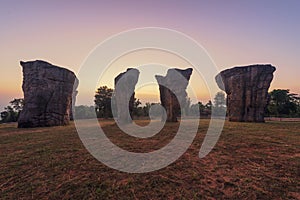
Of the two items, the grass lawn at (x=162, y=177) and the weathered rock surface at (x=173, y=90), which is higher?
the weathered rock surface at (x=173, y=90)

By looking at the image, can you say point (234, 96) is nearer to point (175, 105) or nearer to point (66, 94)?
point (175, 105)

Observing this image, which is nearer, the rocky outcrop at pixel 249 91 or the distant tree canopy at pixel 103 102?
the rocky outcrop at pixel 249 91

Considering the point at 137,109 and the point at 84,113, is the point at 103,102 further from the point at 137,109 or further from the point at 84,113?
the point at 84,113

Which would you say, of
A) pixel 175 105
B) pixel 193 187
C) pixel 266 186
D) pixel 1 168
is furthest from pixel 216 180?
pixel 175 105

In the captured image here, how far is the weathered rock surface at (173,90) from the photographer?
26.8 meters

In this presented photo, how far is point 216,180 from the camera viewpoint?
274 inches

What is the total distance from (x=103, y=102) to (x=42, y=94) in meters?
23.7

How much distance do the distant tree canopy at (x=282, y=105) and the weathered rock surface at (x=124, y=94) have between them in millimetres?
37180

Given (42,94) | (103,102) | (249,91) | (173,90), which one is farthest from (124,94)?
(103,102)

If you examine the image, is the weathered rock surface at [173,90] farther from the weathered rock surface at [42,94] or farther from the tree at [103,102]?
the tree at [103,102]

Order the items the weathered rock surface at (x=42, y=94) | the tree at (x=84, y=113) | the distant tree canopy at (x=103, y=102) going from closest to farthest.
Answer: the weathered rock surface at (x=42, y=94) < the distant tree canopy at (x=103, y=102) < the tree at (x=84, y=113)

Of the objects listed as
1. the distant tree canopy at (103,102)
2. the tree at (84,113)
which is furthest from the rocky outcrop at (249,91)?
the tree at (84,113)

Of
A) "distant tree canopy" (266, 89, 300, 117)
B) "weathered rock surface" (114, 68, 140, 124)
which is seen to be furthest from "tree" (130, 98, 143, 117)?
"distant tree canopy" (266, 89, 300, 117)

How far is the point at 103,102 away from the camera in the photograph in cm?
4697
